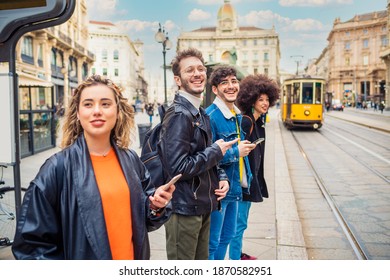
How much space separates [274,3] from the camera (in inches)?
105

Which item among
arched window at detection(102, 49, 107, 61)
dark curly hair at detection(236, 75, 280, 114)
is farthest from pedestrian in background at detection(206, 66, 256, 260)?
arched window at detection(102, 49, 107, 61)

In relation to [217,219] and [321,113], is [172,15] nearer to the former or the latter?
[217,219]

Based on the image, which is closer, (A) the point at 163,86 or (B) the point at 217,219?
(B) the point at 217,219

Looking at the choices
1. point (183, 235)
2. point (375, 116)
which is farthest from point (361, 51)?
point (375, 116)

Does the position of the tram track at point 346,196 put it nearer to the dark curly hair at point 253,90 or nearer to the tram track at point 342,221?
the tram track at point 342,221

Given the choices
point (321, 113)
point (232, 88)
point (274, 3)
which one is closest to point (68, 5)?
point (232, 88)

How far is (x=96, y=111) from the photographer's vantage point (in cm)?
166

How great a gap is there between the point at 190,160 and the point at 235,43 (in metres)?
1.56

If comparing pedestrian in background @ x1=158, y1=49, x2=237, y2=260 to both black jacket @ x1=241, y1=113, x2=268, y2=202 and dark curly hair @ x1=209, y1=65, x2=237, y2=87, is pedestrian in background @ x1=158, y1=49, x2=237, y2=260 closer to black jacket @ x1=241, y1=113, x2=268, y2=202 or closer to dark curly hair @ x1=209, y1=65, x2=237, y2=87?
dark curly hair @ x1=209, y1=65, x2=237, y2=87

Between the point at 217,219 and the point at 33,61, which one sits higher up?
the point at 33,61

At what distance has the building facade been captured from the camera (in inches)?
112

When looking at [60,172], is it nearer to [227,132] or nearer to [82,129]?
[82,129]

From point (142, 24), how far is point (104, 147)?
1346mm
